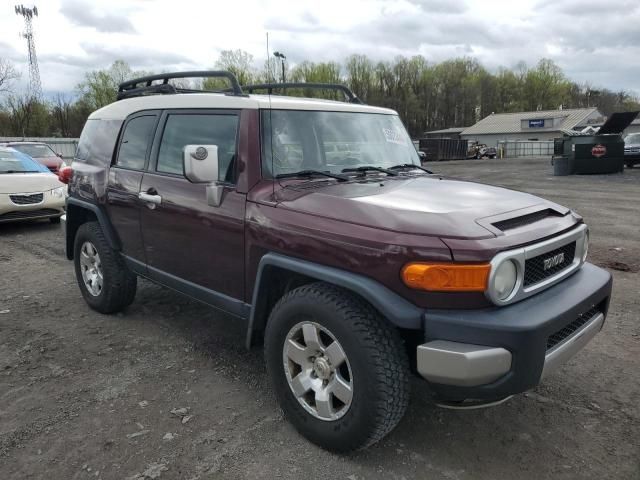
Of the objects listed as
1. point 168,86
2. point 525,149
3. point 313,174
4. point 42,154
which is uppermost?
point 168,86

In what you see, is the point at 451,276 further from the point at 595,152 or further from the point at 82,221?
the point at 595,152

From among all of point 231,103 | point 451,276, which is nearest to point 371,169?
point 231,103

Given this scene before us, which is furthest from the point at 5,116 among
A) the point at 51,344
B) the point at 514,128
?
the point at 514,128

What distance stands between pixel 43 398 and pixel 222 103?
89.8 inches

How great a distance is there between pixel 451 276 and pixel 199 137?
82.8 inches

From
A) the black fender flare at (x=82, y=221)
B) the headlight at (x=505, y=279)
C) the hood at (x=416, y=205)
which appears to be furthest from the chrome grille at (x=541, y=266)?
the black fender flare at (x=82, y=221)

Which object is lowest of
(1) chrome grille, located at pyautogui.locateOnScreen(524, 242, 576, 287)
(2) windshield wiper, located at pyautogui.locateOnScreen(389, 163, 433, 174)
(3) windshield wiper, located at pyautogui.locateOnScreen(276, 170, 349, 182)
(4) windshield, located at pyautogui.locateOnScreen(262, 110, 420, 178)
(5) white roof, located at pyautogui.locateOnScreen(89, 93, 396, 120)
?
(1) chrome grille, located at pyautogui.locateOnScreen(524, 242, 576, 287)

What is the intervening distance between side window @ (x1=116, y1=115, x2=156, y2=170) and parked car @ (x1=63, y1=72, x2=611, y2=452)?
0.02 metres

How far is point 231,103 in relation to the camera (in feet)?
11.0

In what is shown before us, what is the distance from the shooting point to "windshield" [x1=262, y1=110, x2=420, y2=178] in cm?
320

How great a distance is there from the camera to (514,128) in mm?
67812

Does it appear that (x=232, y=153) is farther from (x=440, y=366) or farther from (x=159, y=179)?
(x=440, y=366)

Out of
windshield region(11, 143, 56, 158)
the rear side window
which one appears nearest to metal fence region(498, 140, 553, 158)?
windshield region(11, 143, 56, 158)

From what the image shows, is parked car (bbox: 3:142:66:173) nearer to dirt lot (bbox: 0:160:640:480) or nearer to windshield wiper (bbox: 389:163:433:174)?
dirt lot (bbox: 0:160:640:480)
